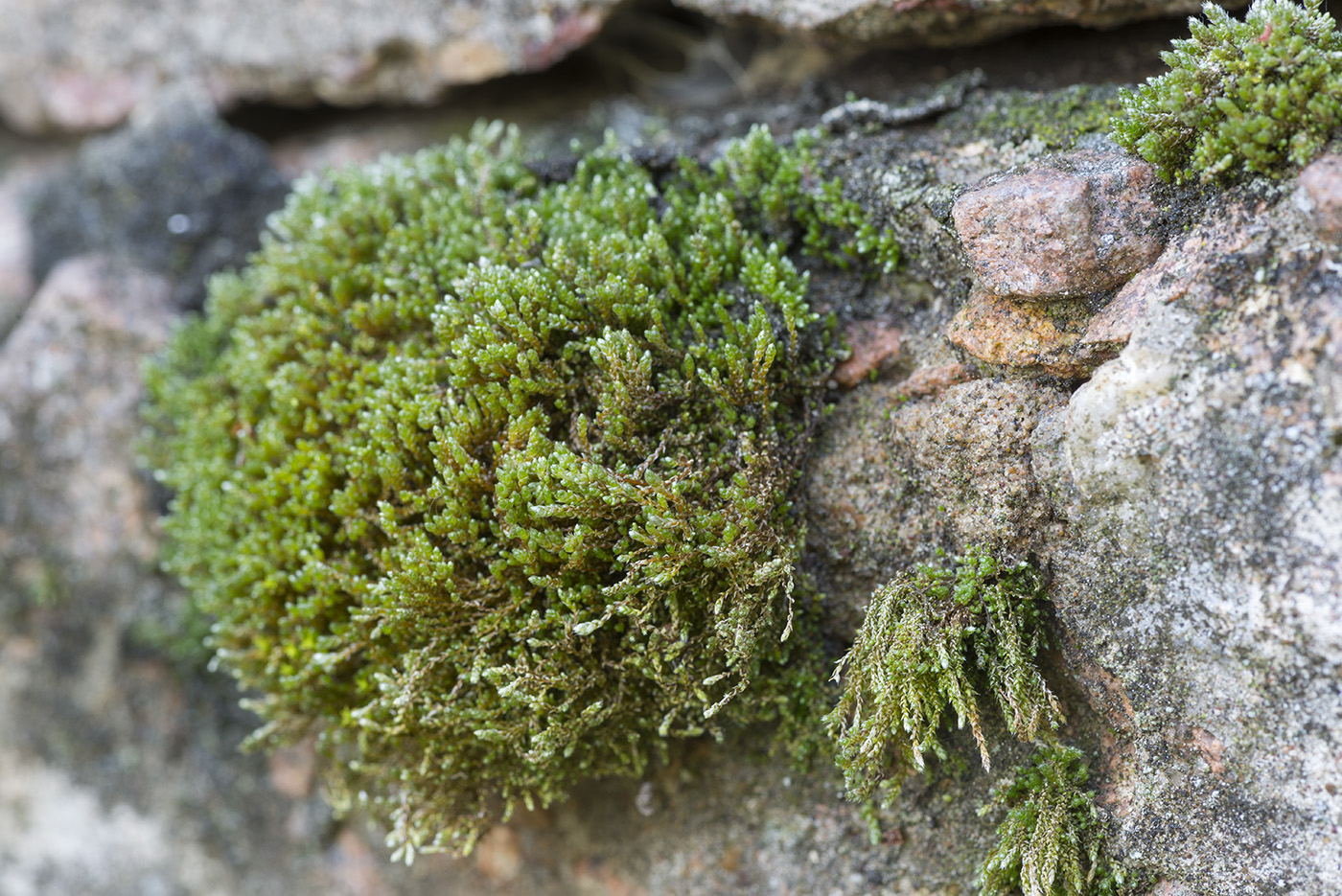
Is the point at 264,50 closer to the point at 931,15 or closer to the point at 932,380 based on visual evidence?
the point at 931,15

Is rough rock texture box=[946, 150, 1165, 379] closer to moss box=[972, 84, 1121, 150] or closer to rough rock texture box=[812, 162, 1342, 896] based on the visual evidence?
rough rock texture box=[812, 162, 1342, 896]

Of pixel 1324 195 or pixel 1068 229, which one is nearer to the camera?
pixel 1324 195

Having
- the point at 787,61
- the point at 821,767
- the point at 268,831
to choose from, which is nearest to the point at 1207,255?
the point at 821,767

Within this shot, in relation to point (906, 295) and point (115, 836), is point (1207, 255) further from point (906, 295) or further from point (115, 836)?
point (115, 836)

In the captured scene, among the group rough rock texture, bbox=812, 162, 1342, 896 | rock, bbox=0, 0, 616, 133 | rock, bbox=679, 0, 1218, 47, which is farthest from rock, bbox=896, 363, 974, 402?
rock, bbox=0, 0, 616, 133

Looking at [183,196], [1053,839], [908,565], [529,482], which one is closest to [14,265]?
[183,196]

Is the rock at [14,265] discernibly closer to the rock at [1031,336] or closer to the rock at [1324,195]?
the rock at [1031,336]

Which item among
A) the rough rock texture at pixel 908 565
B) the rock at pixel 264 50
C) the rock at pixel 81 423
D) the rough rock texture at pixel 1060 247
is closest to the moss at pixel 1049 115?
the rough rock texture at pixel 908 565
